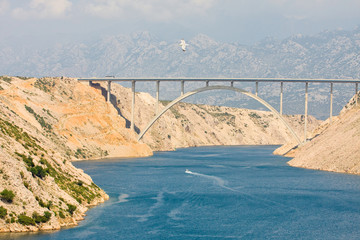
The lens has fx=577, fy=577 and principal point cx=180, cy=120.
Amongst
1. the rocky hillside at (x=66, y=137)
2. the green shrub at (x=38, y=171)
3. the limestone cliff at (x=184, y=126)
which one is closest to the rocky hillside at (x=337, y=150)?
the rocky hillside at (x=66, y=137)

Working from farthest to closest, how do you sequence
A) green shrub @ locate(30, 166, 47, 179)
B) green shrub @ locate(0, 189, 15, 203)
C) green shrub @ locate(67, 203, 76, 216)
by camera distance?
green shrub @ locate(67, 203, 76, 216) → green shrub @ locate(30, 166, 47, 179) → green shrub @ locate(0, 189, 15, 203)

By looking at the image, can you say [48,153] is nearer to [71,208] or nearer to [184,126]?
[71,208]

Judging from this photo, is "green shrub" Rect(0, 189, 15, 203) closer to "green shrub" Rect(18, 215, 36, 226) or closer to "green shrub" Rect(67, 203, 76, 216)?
"green shrub" Rect(18, 215, 36, 226)

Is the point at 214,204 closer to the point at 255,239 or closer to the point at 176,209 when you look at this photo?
the point at 176,209

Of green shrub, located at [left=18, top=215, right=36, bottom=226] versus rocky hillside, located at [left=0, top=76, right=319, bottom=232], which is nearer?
green shrub, located at [left=18, top=215, right=36, bottom=226]

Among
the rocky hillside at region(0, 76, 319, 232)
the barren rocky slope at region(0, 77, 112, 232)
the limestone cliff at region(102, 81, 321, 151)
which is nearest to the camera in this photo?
the barren rocky slope at region(0, 77, 112, 232)

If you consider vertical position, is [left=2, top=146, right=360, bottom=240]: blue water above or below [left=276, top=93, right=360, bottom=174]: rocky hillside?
below

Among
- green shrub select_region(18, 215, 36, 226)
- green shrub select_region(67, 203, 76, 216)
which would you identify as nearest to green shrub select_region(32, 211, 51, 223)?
green shrub select_region(18, 215, 36, 226)
